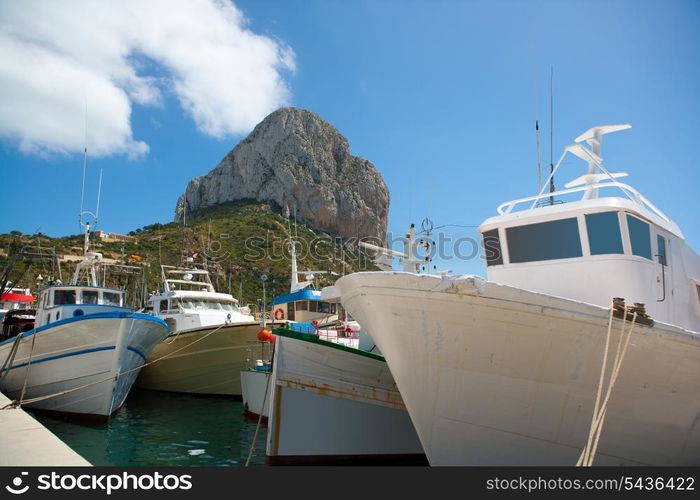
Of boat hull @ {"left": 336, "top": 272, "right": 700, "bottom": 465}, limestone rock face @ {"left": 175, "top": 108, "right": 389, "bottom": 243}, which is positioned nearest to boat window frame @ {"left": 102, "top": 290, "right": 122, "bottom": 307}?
boat hull @ {"left": 336, "top": 272, "right": 700, "bottom": 465}

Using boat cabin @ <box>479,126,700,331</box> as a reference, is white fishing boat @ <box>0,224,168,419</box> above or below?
below

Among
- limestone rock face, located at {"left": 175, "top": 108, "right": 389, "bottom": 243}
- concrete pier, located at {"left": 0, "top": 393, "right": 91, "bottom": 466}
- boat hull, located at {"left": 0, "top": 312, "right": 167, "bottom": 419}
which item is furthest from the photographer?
limestone rock face, located at {"left": 175, "top": 108, "right": 389, "bottom": 243}

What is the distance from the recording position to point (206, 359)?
17672 mm

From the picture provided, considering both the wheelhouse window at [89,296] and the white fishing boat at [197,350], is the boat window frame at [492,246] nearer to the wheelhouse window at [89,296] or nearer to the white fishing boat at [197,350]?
the white fishing boat at [197,350]

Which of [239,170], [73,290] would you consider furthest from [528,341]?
[239,170]

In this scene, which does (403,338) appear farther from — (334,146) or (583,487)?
(334,146)

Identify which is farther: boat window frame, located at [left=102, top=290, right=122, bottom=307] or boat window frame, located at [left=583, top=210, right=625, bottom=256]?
boat window frame, located at [left=102, top=290, right=122, bottom=307]

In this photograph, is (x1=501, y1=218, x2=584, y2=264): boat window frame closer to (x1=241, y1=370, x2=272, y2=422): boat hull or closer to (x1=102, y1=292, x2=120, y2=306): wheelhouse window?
(x1=241, y1=370, x2=272, y2=422): boat hull

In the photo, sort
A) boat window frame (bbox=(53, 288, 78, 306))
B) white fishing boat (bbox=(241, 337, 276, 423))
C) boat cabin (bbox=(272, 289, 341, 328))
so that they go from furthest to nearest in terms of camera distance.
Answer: boat cabin (bbox=(272, 289, 341, 328))
boat window frame (bbox=(53, 288, 78, 306))
white fishing boat (bbox=(241, 337, 276, 423))

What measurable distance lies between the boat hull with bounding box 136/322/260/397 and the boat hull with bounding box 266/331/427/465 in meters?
8.33

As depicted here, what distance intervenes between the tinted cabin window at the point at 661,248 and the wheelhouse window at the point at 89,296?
1562cm

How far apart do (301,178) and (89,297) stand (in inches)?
2991

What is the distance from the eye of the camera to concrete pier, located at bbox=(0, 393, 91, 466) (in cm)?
488

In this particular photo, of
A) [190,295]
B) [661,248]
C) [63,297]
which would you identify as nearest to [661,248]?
[661,248]
